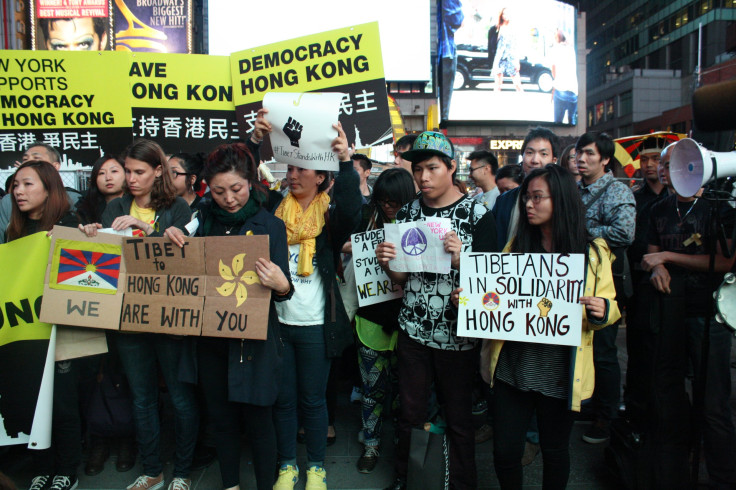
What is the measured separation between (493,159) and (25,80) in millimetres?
4591

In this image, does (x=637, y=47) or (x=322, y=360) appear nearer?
(x=322, y=360)

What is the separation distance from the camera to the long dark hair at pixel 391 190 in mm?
3461

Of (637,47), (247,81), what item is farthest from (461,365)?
(637,47)

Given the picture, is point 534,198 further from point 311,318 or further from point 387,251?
point 311,318

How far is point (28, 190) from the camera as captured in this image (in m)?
3.16

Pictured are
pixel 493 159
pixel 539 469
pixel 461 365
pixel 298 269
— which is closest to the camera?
pixel 461 365

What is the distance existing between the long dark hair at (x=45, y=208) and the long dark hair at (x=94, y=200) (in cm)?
51

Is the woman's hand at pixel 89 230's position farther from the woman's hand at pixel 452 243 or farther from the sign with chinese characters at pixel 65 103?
the woman's hand at pixel 452 243

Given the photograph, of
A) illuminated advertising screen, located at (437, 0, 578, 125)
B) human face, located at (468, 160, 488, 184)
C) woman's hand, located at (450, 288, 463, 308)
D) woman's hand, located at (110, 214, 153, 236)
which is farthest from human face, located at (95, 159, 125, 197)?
illuminated advertising screen, located at (437, 0, 578, 125)

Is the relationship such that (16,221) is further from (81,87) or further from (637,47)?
(637,47)

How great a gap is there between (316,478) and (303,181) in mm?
1956

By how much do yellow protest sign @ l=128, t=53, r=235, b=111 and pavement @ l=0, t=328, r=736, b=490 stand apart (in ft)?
9.31

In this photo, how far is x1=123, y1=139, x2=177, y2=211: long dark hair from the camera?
3215mm

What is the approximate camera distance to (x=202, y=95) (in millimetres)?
4094
